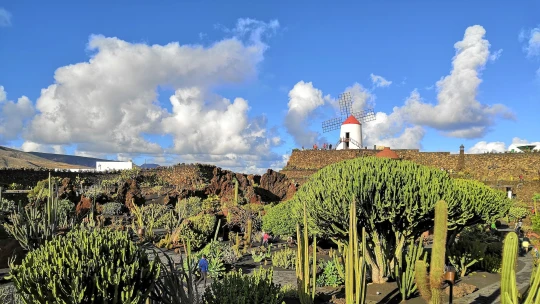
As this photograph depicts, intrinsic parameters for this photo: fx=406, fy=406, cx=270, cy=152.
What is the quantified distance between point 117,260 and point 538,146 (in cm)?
4710

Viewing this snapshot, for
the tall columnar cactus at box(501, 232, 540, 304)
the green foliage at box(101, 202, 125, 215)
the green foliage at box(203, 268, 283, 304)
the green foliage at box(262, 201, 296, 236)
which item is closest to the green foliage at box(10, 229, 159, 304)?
the green foliage at box(203, 268, 283, 304)

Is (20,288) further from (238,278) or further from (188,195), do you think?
(188,195)

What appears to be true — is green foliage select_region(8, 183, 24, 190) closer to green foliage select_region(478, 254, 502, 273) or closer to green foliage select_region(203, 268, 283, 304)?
green foliage select_region(203, 268, 283, 304)

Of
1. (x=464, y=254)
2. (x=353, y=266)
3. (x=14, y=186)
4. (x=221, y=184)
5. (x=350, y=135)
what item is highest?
(x=350, y=135)

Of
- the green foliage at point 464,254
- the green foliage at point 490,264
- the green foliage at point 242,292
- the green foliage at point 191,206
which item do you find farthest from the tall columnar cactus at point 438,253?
the green foliage at point 191,206

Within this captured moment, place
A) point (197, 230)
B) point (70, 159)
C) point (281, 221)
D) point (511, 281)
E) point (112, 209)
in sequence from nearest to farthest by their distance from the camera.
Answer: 1. point (511, 281)
2. point (281, 221)
3. point (197, 230)
4. point (112, 209)
5. point (70, 159)

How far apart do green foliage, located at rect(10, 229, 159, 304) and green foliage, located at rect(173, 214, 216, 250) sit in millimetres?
9343

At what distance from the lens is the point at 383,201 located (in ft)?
30.2

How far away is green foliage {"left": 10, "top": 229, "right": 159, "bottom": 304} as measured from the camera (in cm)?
521

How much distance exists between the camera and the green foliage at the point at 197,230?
15.8 meters

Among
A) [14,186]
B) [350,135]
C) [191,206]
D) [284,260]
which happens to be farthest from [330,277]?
[350,135]

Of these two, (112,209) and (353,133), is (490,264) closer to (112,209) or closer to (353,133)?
(112,209)

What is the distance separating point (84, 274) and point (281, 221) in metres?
10.3

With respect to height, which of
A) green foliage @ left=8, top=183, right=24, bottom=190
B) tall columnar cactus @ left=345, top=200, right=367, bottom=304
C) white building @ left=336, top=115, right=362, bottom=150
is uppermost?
white building @ left=336, top=115, right=362, bottom=150
